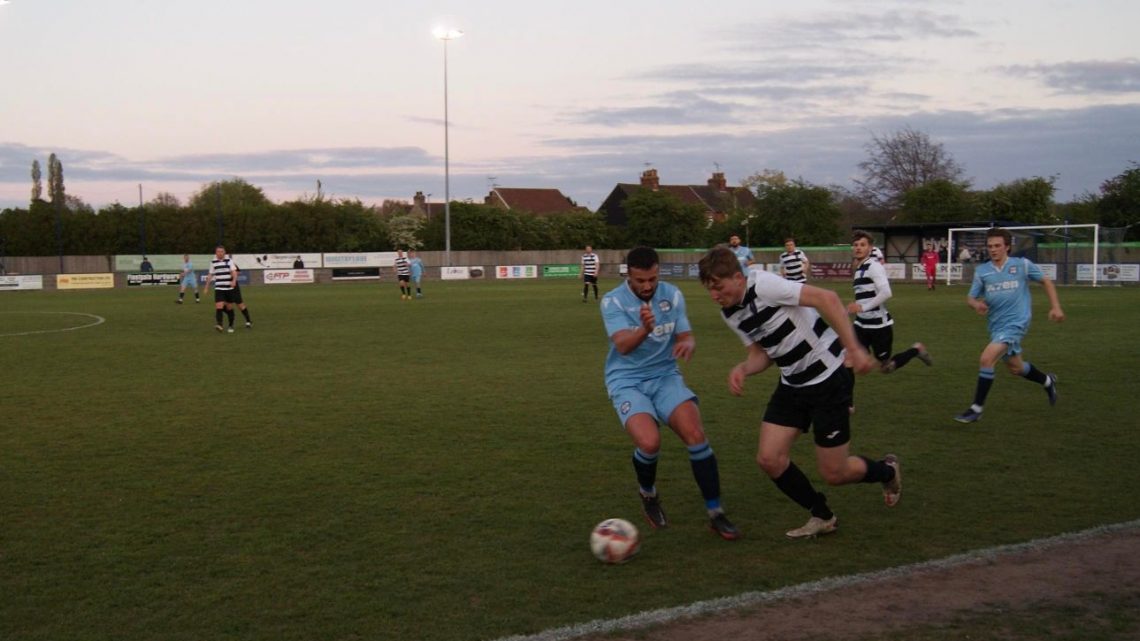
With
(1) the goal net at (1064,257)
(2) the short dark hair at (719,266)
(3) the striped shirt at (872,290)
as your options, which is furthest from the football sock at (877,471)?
(1) the goal net at (1064,257)

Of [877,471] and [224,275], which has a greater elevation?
[224,275]

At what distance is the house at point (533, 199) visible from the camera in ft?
340

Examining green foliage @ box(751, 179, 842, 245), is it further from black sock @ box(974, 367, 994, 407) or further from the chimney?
black sock @ box(974, 367, 994, 407)

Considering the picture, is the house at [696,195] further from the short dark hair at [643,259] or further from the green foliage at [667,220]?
the short dark hair at [643,259]

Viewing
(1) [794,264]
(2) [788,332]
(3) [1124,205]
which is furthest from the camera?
(3) [1124,205]

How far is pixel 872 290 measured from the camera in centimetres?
1100

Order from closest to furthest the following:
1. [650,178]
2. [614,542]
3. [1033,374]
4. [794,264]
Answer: [614,542]
[1033,374]
[794,264]
[650,178]

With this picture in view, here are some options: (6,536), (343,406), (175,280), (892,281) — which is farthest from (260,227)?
(6,536)

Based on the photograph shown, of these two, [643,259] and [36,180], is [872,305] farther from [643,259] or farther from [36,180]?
[36,180]

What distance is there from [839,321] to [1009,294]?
534 cm

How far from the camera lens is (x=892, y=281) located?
48875 millimetres

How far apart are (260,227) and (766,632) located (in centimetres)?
6486

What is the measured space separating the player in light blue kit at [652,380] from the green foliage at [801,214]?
6085 centimetres

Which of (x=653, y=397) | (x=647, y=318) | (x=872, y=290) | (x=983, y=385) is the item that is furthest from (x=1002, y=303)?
(x=647, y=318)
